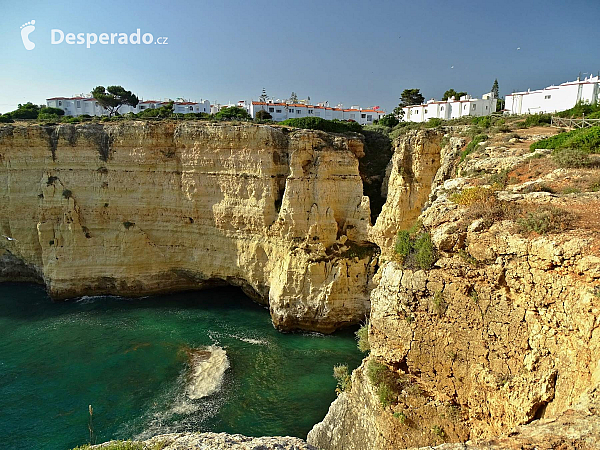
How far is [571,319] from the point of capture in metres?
4.46

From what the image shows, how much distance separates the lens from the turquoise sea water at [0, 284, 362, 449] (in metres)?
13.1

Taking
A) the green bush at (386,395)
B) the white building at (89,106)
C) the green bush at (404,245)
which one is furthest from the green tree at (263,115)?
the green bush at (386,395)

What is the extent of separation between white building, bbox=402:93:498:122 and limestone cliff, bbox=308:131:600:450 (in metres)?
25.7

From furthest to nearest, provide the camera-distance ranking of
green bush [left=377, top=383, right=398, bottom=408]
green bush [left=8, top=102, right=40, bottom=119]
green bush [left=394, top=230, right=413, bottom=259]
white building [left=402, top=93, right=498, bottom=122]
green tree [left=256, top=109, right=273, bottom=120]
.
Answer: green tree [left=256, top=109, right=273, bottom=120] → green bush [left=8, top=102, right=40, bottom=119] → white building [left=402, top=93, right=498, bottom=122] → green bush [left=394, top=230, right=413, bottom=259] → green bush [left=377, top=383, right=398, bottom=408]

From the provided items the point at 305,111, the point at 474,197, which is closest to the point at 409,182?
the point at 474,197

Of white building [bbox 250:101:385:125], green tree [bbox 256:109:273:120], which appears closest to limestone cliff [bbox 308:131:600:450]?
green tree [bbox 256:109:273:120]

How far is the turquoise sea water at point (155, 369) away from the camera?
13.1m

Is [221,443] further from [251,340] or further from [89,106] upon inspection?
[89,106]

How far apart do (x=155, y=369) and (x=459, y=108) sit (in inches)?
1111

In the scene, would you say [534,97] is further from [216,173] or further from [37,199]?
[37,199]

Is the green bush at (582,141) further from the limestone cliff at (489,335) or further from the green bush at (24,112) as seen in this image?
the green bush at (24,112)

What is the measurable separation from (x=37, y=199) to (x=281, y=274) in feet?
53.4

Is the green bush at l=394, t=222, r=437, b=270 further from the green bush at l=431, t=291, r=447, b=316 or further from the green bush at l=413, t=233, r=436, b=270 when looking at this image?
the green bush at l=431, t=291, r=447, b=316

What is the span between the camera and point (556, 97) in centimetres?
2456
